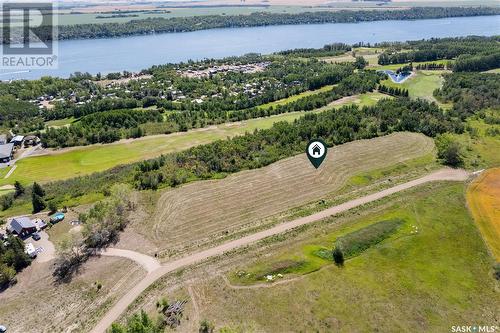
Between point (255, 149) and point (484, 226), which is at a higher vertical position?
point (255, 149)

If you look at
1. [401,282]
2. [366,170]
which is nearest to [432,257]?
[401,282]

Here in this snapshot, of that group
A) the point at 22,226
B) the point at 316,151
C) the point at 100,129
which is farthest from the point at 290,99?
the point at 22,226

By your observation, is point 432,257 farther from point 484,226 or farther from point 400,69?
point 400,69

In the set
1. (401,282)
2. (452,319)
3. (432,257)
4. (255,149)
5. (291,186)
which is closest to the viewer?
(452,319)

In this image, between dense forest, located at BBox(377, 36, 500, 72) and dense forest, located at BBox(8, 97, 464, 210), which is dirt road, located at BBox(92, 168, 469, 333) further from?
dense forest, located at BBox(377, 36, 500, 72)

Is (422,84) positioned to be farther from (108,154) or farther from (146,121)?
(108,154)

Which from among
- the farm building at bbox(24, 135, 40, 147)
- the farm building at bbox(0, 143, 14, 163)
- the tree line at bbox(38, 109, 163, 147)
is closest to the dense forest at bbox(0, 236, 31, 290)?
the farm building at bbox(0, 143, 14, 163)
